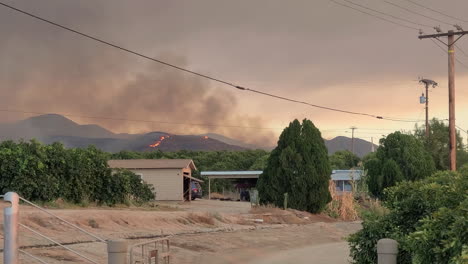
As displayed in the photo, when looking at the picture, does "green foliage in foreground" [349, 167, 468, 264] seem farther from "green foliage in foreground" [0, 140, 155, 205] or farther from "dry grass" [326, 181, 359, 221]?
"dry grass" [326, 181, 359, 221]

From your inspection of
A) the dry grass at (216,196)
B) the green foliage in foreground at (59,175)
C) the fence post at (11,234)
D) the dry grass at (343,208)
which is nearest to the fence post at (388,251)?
the fence post at (11,234)

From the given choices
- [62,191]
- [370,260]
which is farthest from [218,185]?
[370,260]

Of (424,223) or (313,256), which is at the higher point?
(424,223)

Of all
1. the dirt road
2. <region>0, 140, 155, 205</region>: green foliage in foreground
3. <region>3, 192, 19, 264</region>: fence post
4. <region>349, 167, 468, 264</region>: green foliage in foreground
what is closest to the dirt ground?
the dirt road

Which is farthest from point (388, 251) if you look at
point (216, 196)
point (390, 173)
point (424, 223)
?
point (216, 196)

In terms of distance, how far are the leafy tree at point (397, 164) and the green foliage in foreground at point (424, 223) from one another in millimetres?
35323

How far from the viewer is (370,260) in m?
10.8

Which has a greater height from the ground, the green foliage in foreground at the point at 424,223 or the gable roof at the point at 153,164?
the gable roof at the point at 153,164

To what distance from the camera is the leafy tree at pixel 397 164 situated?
4647cm

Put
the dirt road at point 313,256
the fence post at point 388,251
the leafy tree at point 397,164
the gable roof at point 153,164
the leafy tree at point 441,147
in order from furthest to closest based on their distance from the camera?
the leafy tree at point 441,147
the gable roof at point 153,164
the leafy tree at point 397,164
the dirt road at point 313,256
the fence post at point 388,251

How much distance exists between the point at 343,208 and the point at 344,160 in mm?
79264

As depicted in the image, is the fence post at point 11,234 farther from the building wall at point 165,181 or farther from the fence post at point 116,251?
the building wall at point 165,181

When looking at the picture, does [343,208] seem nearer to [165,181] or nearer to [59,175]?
[59,175]

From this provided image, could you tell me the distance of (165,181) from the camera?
5606cm
